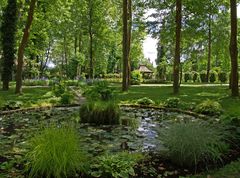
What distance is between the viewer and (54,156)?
4.88 meters

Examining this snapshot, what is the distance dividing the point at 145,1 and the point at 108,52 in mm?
35243

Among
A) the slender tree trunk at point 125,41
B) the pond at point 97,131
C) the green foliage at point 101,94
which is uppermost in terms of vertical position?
the slender tree trunk at point 125,41

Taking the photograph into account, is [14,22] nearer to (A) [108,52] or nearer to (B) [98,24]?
(B) [98,24]

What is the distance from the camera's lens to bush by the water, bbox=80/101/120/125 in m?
9.98


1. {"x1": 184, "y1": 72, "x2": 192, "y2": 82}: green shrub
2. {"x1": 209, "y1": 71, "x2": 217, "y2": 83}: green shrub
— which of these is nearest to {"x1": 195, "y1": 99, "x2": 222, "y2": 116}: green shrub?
{"x1": 209, "y1": 71, "x2": 217, "y2": 83}: green shrub

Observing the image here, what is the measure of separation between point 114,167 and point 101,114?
491 cm

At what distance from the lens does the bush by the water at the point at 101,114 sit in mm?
9977

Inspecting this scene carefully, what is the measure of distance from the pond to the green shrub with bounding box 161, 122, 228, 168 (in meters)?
0.39

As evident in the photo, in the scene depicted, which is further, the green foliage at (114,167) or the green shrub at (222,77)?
the green shrub at (222,77)

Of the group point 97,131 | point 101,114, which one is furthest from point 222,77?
point 97,131

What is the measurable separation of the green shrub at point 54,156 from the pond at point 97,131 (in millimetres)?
1034

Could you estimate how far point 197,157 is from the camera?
5.82m

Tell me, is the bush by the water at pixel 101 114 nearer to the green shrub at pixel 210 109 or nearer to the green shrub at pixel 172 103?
the green shrub at pixel 210 109

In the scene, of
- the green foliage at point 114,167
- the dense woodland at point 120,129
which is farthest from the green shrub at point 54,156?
the green foliage at point 114,167
